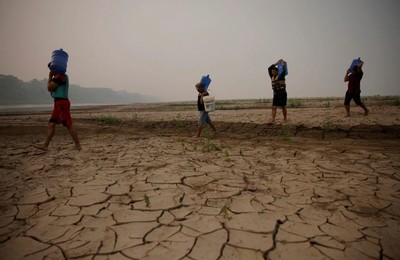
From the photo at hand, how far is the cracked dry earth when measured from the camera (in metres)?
1.62

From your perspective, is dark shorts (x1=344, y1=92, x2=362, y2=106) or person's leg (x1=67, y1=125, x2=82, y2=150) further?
dark shorts (x1=344, y1=92, x2=362, y2=106)

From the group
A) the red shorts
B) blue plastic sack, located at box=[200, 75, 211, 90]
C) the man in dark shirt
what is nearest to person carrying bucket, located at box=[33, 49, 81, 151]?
the red shorts

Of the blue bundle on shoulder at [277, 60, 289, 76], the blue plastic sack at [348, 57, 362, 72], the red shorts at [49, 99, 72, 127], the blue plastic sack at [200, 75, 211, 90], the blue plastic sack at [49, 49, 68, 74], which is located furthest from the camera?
the blue plastic sack at [348, 57, 362, 72]

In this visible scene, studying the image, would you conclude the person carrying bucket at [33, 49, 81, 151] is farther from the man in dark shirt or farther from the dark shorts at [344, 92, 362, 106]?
the dark shorts at [344, 92, 362, 106]

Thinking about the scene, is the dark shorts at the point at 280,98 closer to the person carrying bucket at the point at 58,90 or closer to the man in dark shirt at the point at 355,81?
the man in dark shirt at the point at 355,81

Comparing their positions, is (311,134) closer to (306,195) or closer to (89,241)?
(306,195)

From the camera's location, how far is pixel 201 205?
88.0 inches

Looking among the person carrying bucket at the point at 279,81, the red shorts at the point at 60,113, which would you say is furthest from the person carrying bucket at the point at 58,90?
the person carrying bucket at the point at 279,81

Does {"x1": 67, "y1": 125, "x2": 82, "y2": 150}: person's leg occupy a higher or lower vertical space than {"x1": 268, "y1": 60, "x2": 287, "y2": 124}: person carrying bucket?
lower

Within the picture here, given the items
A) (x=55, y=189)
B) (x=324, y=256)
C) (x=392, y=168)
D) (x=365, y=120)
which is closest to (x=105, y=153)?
(x=55, y=189)

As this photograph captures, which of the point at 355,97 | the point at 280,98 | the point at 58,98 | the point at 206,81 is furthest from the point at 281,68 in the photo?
the point at 58,98

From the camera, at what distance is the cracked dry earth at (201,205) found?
1.62 m

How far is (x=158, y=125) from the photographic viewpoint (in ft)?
26.7

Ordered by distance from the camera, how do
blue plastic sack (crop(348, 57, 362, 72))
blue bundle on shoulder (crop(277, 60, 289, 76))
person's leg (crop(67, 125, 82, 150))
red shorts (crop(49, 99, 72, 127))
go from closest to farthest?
red shorts (crop(49, 99, 72, 127)) < person's leg (crop(67, 125, 82, 150)) < blue bundle on shoulder (crop(277, 60, 289, 76)) < blue plastic sack (crop(348, 57, 362, 72))
